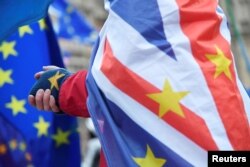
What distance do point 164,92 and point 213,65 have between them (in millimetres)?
152

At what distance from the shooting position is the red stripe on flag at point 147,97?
1.41m

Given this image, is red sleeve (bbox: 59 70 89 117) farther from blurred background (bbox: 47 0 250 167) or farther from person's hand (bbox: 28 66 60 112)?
blurred background (bbox: 47 0 250 167)

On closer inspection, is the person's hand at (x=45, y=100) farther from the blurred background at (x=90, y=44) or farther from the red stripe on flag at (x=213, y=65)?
the blurred background at (x=90, y=44)

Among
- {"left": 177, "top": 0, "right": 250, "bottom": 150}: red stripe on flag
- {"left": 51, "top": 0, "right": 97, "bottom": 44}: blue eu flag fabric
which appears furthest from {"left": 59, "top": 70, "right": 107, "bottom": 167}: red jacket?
{"left": 51, "top": 0, "right": 97, "bottom": 44}: blue eu flag fabric

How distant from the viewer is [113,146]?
1.46 m

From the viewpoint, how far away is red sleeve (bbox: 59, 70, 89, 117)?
1530 mm

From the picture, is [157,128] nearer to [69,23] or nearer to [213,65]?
[213,65]

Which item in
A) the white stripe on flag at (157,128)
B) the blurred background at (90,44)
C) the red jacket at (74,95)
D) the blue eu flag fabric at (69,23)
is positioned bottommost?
the blurred background at (90,44)

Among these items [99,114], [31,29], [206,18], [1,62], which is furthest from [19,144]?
[206,18]

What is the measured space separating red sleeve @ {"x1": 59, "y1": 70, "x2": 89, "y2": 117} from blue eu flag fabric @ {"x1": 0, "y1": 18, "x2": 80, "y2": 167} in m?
1.01

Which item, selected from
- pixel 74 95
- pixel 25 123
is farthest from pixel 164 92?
pixel 25 123

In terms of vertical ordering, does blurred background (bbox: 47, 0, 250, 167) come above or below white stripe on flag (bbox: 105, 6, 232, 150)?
below

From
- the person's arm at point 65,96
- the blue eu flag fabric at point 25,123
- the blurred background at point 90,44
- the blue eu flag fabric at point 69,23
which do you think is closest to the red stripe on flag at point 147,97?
the person's arm at point 65,96

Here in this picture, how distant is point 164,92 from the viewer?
4.72 feet
